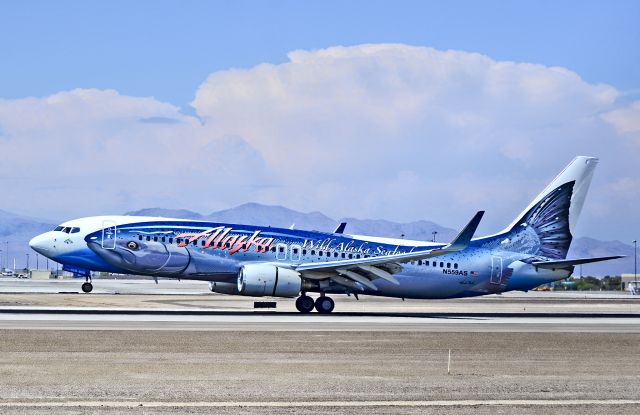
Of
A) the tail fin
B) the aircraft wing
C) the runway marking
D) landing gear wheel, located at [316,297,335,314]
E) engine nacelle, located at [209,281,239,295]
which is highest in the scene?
the tail fin

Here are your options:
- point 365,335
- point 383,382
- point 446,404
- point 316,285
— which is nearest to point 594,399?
point 446,404

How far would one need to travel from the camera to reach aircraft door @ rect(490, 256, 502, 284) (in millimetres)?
58250

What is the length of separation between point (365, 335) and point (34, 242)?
26453 mm

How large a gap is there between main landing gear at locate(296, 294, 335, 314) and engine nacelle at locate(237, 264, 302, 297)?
5.61 feet

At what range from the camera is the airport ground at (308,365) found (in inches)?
867

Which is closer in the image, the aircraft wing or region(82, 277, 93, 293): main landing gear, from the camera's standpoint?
the aircraft wing

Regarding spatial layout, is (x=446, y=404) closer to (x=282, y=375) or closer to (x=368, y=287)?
(x=282, y=375)

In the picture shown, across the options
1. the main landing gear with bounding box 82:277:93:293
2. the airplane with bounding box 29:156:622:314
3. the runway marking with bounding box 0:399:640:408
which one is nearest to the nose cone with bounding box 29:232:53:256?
the airplane with bounding box 29:156:622:314

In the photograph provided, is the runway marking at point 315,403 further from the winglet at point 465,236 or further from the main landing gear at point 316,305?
the main landing gear at point 316,305

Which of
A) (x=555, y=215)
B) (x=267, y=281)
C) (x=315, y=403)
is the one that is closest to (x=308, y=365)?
(x=315, y=403)

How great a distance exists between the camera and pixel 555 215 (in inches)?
2349

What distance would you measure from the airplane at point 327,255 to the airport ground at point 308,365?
434 centimetres

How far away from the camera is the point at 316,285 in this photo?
54219mm

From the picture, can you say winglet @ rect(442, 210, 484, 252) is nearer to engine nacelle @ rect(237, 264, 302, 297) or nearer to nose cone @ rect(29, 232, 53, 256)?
engine nacelle @ rect(237, 264, 302, 297)
